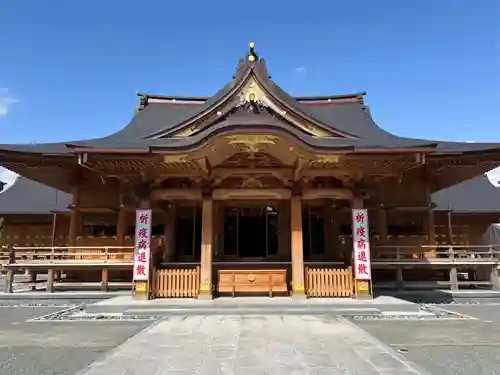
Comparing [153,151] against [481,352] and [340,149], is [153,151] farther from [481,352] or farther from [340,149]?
[481,352]

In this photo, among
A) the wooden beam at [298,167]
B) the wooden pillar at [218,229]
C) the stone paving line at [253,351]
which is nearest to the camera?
the stone paving line at [253,351]

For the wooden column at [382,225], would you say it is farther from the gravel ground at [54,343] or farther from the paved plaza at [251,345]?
the gravel ground at [54,343]

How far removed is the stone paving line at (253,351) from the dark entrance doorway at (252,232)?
6796mm

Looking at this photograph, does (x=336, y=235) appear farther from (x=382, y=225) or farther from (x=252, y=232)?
(x=252, y=232)

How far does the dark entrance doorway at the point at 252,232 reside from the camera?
1538 centimetres

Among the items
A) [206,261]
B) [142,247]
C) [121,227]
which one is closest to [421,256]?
[206,261]

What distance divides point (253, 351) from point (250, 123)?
19.7ft

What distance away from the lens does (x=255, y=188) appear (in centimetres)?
1227

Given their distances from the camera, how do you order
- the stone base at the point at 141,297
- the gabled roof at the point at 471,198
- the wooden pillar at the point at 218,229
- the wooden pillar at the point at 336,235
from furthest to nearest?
the gabled roof at the point at 471,198 < the wooden pillar at the point at 336,235 < the wooden pillar at the point at 218,229 < the stone base at the point at 141,297

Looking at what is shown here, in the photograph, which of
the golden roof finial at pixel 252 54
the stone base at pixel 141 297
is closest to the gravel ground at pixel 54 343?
the stone base at pixel 141 297

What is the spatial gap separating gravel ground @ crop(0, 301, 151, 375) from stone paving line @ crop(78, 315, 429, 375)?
464 mm

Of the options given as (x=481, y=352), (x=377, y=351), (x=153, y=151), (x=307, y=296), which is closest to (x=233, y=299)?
(x=307, y=296)

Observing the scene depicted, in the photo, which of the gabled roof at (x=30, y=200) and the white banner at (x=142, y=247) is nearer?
the white banner at (x=142, y=247)

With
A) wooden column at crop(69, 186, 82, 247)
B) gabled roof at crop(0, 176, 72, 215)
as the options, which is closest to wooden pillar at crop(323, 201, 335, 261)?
wooden column at crop(69, 186, 82, 247)
